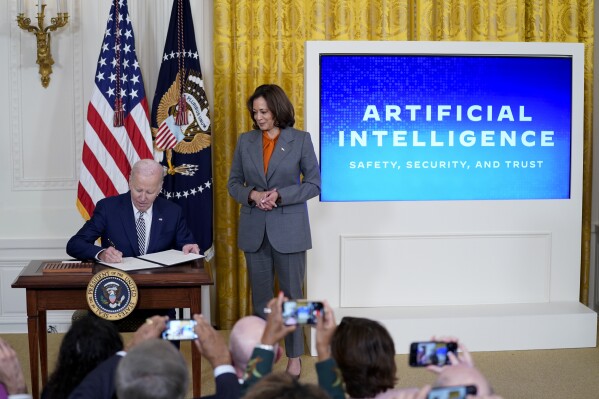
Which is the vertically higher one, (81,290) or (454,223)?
(454,223)

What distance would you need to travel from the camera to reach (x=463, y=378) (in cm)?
219

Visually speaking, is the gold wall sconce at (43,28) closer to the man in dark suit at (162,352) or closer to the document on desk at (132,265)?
the document on desk at (132,265)

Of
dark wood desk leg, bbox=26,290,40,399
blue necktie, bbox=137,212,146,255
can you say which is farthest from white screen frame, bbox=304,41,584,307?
dark wood desk leg, bbox=26,290,40,399

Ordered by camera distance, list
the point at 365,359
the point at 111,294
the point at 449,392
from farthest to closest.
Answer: the point at 111,294 → the point at 365,359 → the point at 449,392

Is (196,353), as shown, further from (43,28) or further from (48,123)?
(43,28)

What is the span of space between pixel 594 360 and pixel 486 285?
30.6 inches

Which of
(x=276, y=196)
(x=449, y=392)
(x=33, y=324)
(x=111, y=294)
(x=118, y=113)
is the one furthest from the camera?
(x=118, y=113)

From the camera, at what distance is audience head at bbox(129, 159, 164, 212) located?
4.32 m

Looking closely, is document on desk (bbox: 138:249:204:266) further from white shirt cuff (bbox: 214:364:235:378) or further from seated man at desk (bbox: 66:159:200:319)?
white shirt cuff (bbox: 214:364:235:378)

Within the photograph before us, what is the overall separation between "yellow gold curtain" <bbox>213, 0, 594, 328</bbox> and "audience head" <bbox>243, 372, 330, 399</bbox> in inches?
160

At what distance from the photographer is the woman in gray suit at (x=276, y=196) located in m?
4.83

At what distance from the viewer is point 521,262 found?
5535 mm

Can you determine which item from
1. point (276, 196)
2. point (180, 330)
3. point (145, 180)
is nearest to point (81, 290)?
point (145, 180)

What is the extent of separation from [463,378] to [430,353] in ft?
0.68
